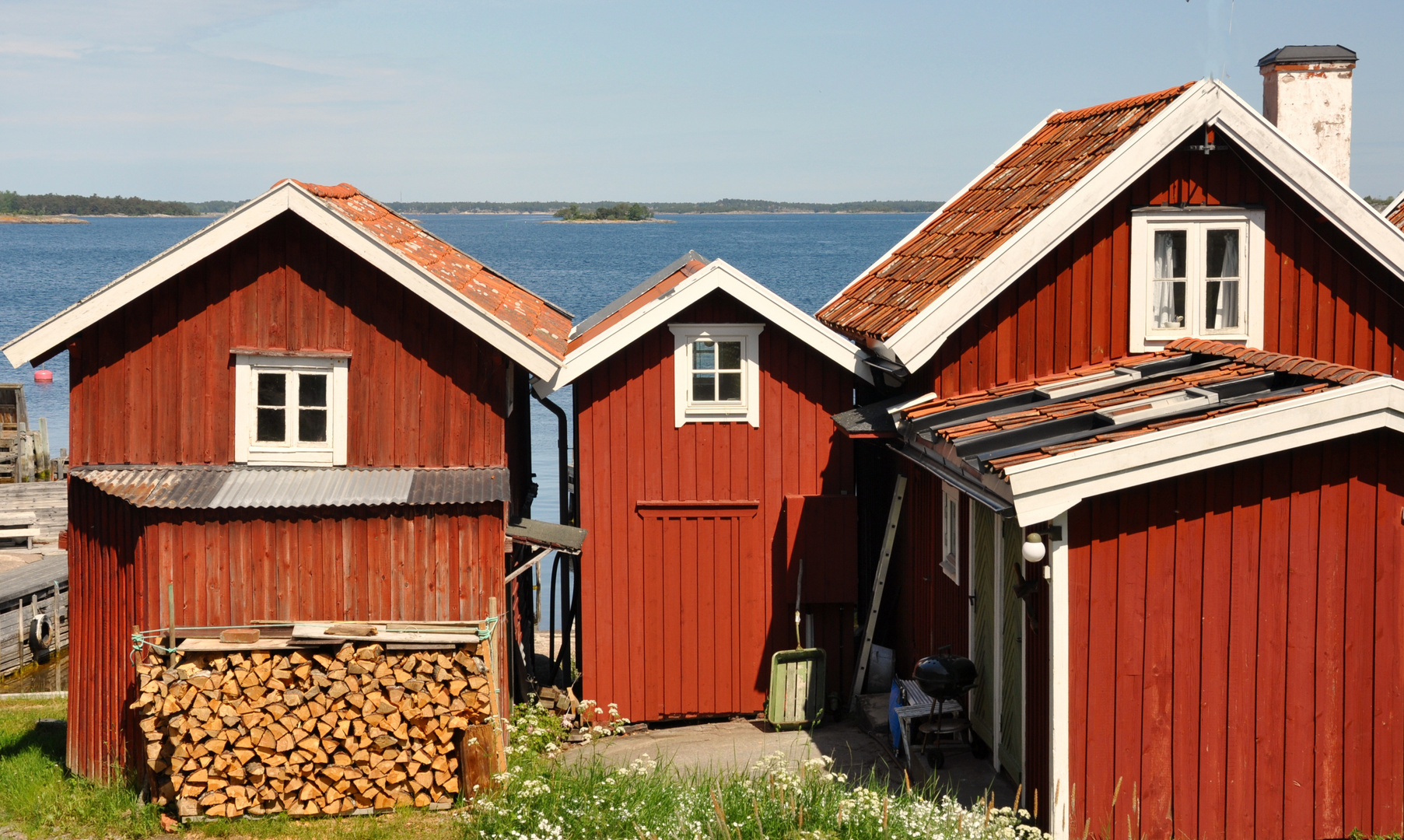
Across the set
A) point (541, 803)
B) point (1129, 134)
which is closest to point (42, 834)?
point (541, 803)

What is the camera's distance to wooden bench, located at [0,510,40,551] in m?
27.2

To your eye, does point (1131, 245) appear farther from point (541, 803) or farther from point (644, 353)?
point (541, 803)

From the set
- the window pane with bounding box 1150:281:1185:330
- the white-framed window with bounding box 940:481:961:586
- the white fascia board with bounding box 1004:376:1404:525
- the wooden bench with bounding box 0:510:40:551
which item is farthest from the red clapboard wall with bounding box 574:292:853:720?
the wooden bench with bounding box 0:510:40:551

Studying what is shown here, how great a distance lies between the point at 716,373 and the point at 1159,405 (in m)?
5.11

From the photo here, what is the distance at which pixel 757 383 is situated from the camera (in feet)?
47.9

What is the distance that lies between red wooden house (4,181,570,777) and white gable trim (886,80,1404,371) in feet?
12.4

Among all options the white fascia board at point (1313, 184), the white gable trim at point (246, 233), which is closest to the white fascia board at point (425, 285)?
the white gable trim at point (246, 233)

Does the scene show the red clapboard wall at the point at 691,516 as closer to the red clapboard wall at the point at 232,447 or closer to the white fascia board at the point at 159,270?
the red clapboard wall at the point at 232,447

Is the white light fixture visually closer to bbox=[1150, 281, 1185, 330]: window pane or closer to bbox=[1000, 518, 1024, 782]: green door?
bbox=[1000, 518, 1024, 782]: green door

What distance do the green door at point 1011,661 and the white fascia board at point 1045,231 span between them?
2218 millimetres

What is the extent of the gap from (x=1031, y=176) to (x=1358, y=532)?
19.9 feet

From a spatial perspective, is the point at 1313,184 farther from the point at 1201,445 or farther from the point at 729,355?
the point at 729,355

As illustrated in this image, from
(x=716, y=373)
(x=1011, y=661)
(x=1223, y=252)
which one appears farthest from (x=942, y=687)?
(x=1223, y=252)

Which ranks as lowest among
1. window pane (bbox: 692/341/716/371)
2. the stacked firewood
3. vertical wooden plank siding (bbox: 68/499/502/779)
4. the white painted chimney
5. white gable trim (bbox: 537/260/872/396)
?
the stacked firewood
